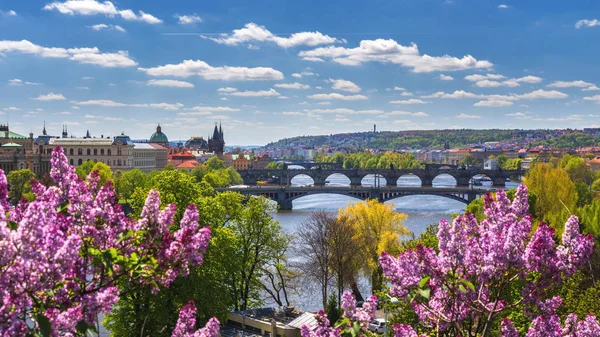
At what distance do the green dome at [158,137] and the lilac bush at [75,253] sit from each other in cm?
17100

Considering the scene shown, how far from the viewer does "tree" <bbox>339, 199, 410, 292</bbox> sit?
3597 cm

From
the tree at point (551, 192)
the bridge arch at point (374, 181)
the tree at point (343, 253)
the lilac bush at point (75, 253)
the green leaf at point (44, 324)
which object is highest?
the lilac bush at point (75, 253)

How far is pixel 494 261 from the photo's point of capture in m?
8.01

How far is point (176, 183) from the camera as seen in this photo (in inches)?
1073

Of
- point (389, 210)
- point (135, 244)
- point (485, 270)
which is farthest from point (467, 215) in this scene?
point (389, 210)

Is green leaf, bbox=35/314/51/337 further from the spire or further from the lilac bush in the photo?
the spire

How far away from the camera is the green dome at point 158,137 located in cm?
17638

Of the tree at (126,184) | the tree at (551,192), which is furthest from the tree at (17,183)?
the tree at (551,192)

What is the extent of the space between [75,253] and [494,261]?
418cm

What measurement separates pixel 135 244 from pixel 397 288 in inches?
111

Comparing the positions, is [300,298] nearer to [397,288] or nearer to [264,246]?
[264,246]

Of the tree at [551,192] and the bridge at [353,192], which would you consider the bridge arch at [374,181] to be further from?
the tree at [551,192]

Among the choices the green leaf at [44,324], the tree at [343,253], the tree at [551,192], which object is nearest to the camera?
the green leaf at [44,324]

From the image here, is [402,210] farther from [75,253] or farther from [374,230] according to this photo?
[75,253]
